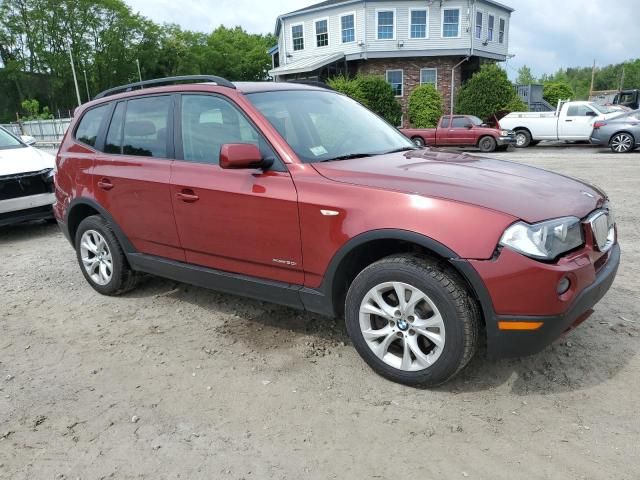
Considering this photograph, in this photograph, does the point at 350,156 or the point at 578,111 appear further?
the point at 578,111

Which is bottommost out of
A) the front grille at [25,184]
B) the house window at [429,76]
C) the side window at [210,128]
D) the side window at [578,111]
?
the side window at [578,111]

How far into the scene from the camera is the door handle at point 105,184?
4.34 m

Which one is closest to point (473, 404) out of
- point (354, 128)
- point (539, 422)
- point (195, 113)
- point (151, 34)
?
point (539, 422)

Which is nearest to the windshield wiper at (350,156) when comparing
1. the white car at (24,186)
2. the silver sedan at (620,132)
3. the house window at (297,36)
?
the white car at (24,186)

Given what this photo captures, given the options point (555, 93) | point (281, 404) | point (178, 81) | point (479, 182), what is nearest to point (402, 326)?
point (281, 404)

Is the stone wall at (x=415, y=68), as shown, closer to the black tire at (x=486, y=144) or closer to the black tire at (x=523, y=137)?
the black tire at (x=523, y=137)

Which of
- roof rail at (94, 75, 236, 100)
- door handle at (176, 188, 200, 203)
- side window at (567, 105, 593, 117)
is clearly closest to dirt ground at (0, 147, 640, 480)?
door handle at (176, 188, 200, 203)

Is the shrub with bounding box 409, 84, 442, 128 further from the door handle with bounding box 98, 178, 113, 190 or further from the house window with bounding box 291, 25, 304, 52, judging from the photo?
the door handle with bounding box 98, 178, 113, 190

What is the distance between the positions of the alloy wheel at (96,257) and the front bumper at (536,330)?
3.33m

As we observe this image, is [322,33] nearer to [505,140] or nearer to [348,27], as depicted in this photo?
[348,27]

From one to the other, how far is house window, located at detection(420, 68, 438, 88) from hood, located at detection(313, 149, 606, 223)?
28.5m

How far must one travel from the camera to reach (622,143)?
635 inches

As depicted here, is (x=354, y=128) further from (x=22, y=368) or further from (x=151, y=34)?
(x=151, y=34)

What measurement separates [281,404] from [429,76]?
98.7 ft
